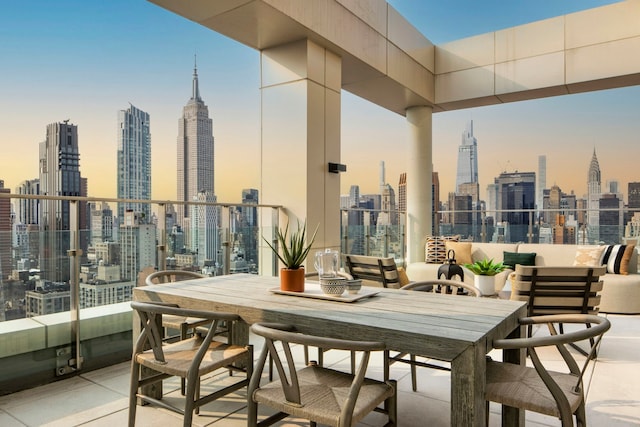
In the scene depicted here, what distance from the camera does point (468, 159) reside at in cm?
1025

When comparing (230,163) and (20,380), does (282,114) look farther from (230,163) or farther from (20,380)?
(230,163)

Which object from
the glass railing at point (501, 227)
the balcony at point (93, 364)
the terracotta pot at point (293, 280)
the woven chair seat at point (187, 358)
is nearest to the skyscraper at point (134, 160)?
the balcony at point (93, 364)

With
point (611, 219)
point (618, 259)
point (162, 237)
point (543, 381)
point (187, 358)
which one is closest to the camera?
point (543, 381)

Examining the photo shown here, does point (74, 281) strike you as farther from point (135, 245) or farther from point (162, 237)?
point (162, 237)

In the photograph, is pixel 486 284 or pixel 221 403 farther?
pixel 486 284

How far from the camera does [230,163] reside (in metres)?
8.89

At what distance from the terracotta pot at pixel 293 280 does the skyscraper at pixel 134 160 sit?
66.2 inches

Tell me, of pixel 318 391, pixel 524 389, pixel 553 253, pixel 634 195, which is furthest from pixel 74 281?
pixel 634 195

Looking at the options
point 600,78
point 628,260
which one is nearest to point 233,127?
point 600,78

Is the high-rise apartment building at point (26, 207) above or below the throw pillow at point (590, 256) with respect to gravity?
above

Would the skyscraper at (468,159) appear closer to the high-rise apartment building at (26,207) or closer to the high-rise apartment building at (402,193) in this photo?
the high-rise apartment building at (402,193)

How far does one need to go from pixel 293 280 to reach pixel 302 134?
2706mm

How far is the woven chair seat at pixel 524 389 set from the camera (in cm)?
164

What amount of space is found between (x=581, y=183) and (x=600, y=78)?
272 centimetres
